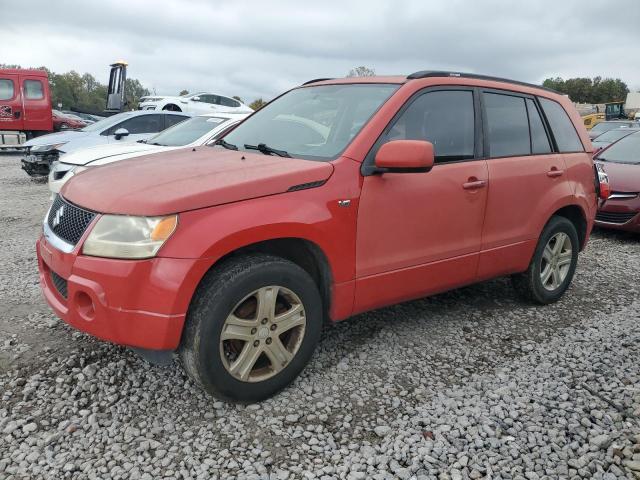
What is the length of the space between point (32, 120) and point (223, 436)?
627 inches

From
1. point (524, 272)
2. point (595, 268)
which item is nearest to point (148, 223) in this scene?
point (524, 272)

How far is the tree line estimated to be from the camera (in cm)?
9021

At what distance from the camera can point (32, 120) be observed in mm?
15664

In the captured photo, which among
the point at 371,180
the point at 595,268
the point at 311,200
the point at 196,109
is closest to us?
the point at 311,200

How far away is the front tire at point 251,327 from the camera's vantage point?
2570mm

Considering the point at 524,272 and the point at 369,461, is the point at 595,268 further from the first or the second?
the point at 369,461

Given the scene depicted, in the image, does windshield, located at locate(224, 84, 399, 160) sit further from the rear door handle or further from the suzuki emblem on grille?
the suzuki emblem on grille

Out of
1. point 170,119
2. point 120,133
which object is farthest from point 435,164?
point 170,119

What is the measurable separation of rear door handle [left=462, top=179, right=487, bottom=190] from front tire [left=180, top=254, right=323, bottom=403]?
1.33 metres

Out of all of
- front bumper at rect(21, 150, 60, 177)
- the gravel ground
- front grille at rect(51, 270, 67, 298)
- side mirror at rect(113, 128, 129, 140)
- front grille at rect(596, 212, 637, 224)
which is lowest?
the gravel ground

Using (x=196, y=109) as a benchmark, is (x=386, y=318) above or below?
below

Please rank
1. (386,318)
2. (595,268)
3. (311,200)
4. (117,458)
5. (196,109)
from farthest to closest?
(196,109) → (595,268) → (386,318) → (311,200) → (117,458)

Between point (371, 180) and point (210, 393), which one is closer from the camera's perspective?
point (210, 393)

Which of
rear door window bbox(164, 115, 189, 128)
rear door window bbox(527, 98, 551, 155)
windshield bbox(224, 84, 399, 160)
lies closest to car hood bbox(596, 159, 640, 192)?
rear door window bbox(527, 98, 551, 155)
